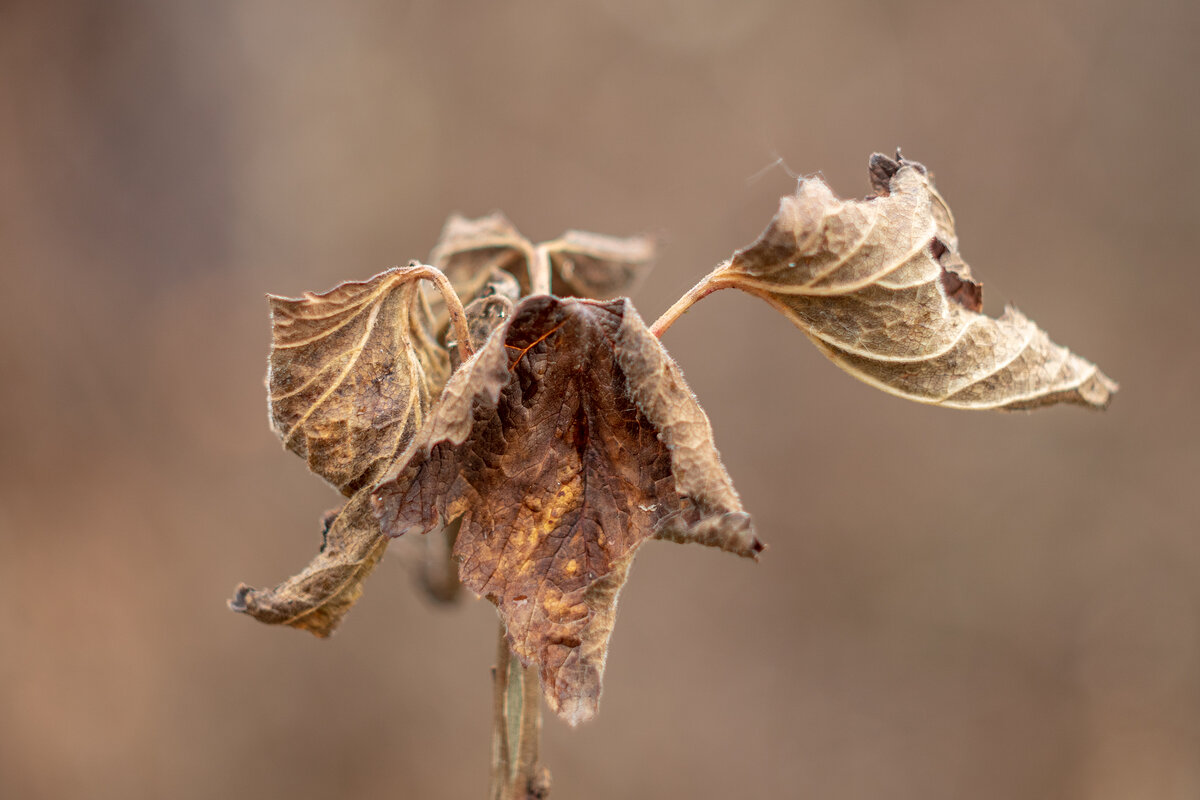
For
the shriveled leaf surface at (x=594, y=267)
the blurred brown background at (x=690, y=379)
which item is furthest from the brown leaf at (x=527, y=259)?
the blurred brown background at (x=690, y=379)

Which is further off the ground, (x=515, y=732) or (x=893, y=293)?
(x=893, y=293)

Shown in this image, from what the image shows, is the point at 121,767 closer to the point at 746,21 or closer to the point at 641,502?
the point at 641,502

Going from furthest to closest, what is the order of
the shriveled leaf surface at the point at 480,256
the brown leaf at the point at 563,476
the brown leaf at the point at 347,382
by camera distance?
the shriveled leaf surface at the point at 480,256 < the brown leaf at the point at 347,382 < the brown leaf at the point at 563,476

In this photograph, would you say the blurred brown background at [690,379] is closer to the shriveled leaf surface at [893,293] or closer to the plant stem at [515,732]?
the plant stem at [515,732]

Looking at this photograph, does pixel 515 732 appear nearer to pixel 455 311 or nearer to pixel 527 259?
pixel 455 311

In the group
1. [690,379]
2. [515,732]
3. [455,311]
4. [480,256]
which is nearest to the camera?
[455,311]

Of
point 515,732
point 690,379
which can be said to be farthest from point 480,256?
point 690,379
